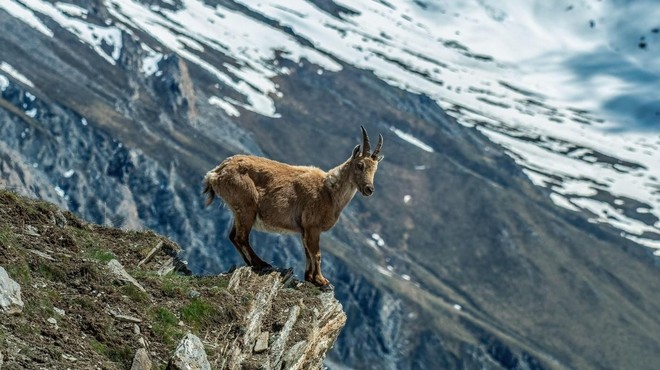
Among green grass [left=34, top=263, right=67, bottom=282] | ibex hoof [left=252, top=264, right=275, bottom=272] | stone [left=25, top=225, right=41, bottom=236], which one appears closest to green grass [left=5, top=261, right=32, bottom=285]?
green grass [left=34, top=263, right=67, bottom=282]

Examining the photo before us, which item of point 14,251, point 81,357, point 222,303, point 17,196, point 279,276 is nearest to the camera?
point 81,357

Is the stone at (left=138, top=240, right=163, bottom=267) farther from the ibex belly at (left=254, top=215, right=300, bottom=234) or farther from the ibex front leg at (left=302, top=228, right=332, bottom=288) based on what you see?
the ibex front leg at (left=302, top=228, right=332, bottom=288)

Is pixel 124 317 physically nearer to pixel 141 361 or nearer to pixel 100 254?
pixel 141 361

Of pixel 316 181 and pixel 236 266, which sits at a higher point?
pixel 316 181

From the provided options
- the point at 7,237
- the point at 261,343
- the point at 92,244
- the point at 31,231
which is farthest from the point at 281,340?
the point at 7,237

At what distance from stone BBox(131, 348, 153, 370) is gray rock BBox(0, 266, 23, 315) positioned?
2.25 meters

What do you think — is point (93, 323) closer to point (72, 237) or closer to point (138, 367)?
point (138, 367)

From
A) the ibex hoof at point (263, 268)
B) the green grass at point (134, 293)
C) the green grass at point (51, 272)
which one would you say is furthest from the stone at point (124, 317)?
the ibex hoof at point (263, 268)

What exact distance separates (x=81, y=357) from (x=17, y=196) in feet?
23.7

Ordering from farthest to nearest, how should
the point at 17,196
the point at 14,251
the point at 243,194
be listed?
1. the point at 243,194
2. the point at 17,196
3. the point at 14,251

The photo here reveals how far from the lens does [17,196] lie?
24891 millimetres

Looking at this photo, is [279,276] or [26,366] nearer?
[26,366]

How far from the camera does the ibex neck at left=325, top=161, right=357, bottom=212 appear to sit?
98.8 feet

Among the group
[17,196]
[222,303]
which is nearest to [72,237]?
[17,196]
